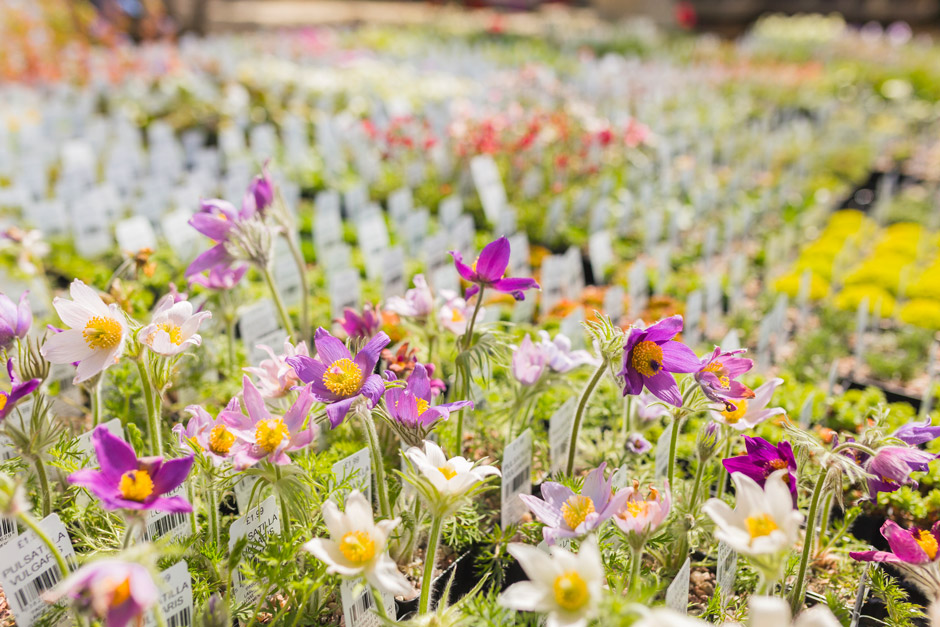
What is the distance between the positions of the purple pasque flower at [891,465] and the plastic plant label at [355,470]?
967 mm

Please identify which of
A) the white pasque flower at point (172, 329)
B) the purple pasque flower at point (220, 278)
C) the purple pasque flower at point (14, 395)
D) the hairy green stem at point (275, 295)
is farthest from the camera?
the purple pasque flower at point (220, 278)

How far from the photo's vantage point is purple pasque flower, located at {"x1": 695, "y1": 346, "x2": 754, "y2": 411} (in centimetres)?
139

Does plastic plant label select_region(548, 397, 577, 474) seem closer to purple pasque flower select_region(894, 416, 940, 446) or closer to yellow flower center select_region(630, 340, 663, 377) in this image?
yellow flower center select_region(630, 340, 663, 377)

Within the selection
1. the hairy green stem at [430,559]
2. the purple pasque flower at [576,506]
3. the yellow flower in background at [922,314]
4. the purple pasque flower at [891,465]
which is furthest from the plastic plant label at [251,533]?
the yellow flower in background at [922,314]

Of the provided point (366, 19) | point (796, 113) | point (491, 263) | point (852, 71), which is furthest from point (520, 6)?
point (491, 263)

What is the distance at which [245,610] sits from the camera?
4.75 ft

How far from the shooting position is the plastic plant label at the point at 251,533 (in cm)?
140

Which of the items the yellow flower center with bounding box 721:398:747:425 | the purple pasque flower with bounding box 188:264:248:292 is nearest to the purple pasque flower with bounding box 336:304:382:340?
the purple pasque flower with bounding box 188:264:248:292

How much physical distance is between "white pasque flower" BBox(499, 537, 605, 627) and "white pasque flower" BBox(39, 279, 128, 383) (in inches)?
33.6

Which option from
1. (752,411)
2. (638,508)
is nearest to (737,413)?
(752,411)

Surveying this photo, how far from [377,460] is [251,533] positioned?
0.93 feet

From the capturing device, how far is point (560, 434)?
1.88 m

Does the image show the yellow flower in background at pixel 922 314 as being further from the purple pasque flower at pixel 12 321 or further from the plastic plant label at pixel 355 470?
the purple pasque flower at pixel 12 321

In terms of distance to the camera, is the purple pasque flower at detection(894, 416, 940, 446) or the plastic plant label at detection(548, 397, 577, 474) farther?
the plastic plant label at detection(548, 397, 577, 474)
